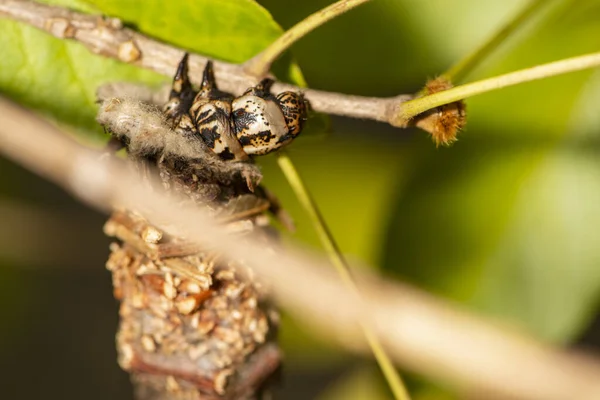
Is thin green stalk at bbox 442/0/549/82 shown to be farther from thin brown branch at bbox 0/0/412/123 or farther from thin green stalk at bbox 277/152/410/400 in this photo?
thin green stalk at bbox 277/152/410/400

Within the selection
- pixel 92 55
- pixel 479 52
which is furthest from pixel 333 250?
pixel 92 55

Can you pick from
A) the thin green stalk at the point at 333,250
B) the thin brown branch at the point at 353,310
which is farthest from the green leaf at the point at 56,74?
the thin brown branch at the point at 353,310

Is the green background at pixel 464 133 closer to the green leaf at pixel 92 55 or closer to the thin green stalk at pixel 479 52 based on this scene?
the green leaf at pixel 92 55

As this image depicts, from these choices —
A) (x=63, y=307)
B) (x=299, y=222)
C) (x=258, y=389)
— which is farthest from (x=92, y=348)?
(x=258, y=389)

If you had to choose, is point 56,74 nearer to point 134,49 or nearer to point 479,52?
point 134,49

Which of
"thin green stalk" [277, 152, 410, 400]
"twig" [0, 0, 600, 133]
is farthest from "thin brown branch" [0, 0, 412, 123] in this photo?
"thin green stalk" [277, 152, 410, 400]

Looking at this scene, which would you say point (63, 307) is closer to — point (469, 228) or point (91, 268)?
point (91, 268)
